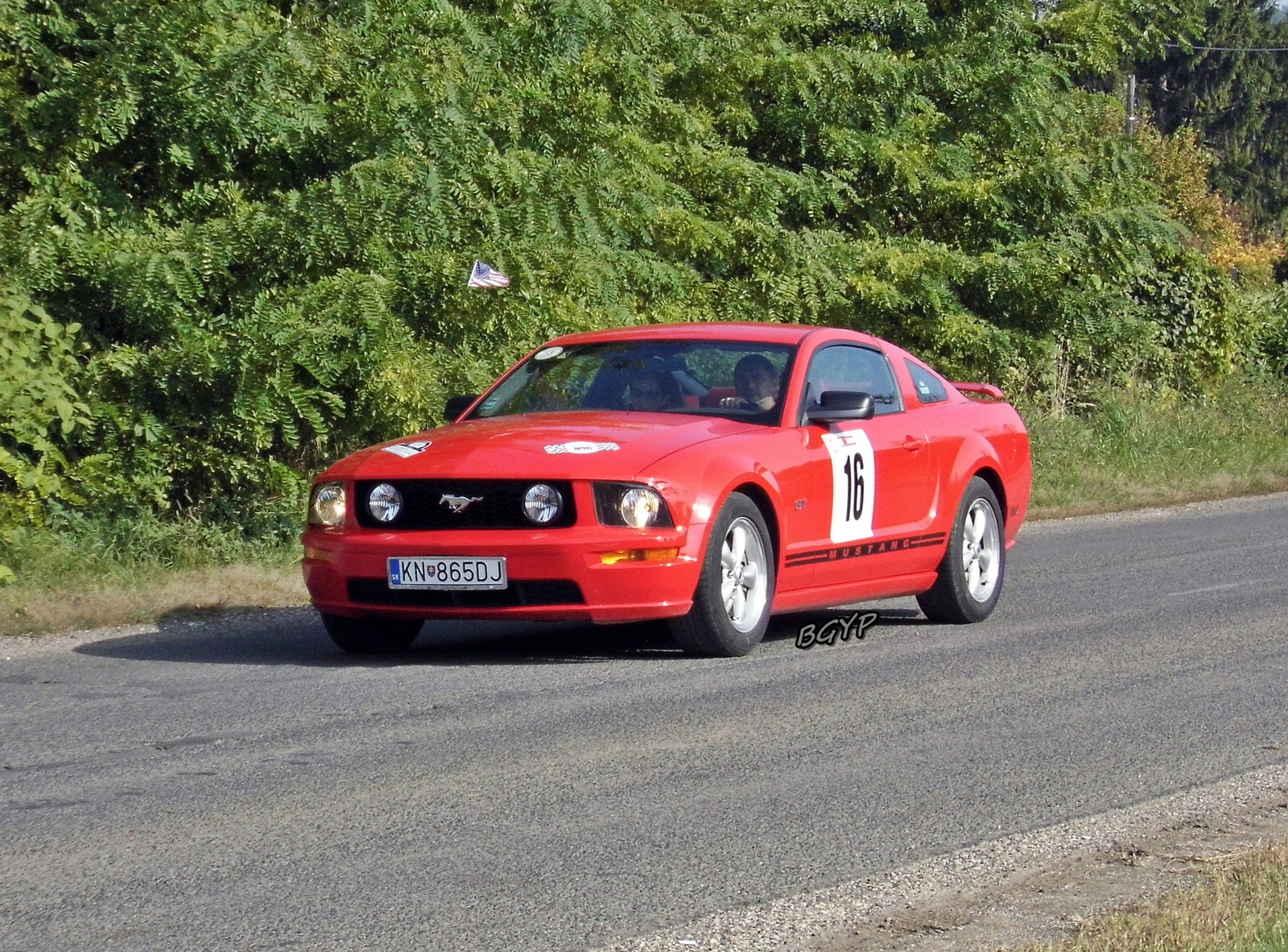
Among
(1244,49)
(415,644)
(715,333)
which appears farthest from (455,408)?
(1244,49)

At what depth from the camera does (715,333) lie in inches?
376

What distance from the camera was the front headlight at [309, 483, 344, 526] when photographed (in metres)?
8.44

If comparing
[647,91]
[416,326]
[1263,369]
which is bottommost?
[1263,369]

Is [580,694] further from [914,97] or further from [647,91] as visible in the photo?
[914,97]

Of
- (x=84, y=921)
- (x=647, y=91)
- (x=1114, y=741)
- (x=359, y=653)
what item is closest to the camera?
(x=84, y=921)

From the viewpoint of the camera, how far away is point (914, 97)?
20453mm

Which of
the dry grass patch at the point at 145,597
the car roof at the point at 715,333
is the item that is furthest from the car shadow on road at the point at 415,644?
the car roof at the point at 715,333

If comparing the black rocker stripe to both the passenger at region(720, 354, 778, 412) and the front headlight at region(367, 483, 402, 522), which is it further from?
the front headlight at region(367, 483, 402, 522)

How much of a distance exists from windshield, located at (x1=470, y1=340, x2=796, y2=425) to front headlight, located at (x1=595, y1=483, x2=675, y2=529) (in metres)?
1.13

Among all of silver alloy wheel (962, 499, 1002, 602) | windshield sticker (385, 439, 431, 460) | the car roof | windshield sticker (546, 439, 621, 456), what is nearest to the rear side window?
the car roof

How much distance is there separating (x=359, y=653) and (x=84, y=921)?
443 cm

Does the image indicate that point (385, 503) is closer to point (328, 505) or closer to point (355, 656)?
point (328, 505)

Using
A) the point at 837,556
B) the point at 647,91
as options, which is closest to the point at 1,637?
the point at 837,556

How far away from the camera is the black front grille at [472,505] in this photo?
7965 mm
